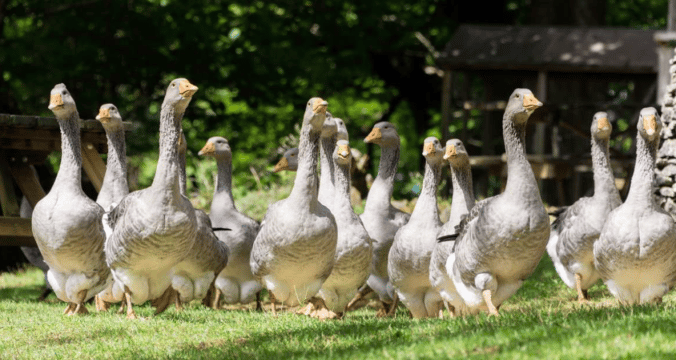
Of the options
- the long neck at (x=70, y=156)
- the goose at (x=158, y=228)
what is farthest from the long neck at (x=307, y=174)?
the long neck at (x=70, y=156)

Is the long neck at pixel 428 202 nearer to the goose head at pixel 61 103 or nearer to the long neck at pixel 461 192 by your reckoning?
the long neck at pixel 461 192

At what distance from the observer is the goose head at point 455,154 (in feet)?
31.8

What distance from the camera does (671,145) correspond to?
1264cm

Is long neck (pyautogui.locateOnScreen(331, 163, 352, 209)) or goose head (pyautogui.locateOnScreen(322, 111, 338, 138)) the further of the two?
goose head (pyautogui.locateOnScreen(322, 111, 338, 138))

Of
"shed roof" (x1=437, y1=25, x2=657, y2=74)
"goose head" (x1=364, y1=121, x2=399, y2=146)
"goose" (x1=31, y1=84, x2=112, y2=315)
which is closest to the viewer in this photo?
"goose" (x1=31, y1=84, x2=112, y2=315)

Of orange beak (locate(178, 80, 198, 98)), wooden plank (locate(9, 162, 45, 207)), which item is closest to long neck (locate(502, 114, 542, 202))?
orange beak (locate(178, 80, 198, 98))

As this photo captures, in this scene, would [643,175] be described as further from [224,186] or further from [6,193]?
[6,193]

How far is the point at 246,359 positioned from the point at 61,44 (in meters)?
14.1

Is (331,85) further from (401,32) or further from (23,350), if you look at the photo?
(23,350)

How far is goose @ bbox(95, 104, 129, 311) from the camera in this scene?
10.9 meters

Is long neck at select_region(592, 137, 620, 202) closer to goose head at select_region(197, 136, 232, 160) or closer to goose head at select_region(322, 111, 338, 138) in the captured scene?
goose head at select_region(322, 111, 338, 138)

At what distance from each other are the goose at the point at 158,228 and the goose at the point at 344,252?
1.83 meters

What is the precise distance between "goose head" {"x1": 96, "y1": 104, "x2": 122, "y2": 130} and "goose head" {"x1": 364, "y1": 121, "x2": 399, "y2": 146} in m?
3.17

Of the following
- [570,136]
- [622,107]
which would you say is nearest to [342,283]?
[622,107]
